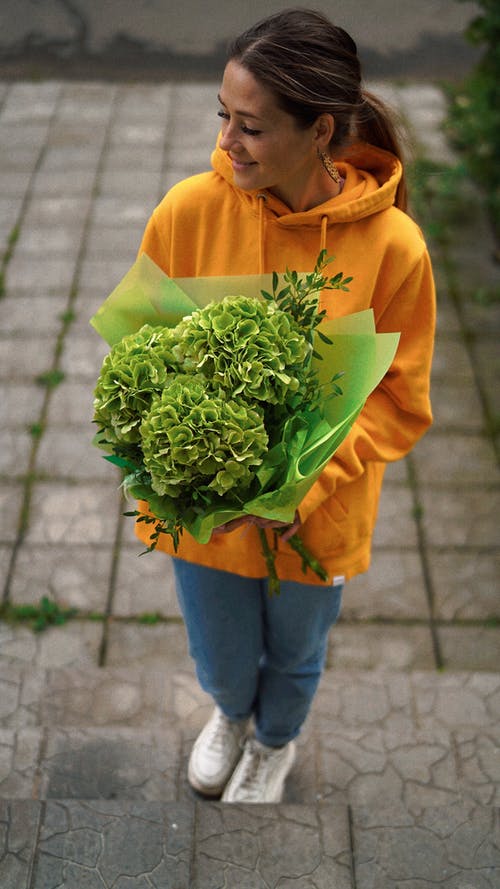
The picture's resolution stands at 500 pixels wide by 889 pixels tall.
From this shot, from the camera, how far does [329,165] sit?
2018 mm

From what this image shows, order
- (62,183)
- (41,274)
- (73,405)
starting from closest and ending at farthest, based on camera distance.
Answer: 1. (73,405)
2. (41,274)
3. (62,183)

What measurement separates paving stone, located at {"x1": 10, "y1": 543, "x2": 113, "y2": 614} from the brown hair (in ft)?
6.86

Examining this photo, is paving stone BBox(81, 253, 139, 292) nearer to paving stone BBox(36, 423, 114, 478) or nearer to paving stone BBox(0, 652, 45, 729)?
paving stone BBox(36, 423, 114, 478)

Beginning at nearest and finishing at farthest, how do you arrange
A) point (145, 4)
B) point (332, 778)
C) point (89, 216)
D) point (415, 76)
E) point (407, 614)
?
point (332, 778) → point (407, 614) → point (89, 216) → point (415, 76) → point (145, 4)

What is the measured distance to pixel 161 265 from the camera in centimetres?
220

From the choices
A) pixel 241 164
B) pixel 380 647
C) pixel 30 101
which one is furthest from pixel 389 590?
pixel 30 101

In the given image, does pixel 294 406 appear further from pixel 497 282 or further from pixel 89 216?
pixel 89 216

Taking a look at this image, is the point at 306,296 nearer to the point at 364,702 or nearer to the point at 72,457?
the point at 364,702

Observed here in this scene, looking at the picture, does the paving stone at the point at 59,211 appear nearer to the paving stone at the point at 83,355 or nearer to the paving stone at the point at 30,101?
the paving stone at the point at 83,355

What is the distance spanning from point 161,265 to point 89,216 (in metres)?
3.41

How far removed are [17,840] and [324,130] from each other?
76.5 inches

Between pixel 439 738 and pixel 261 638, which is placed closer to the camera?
pixel 261 638

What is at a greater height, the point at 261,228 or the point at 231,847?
the point at 261,228

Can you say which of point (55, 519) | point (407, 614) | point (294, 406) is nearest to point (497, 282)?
point (407, 614)
